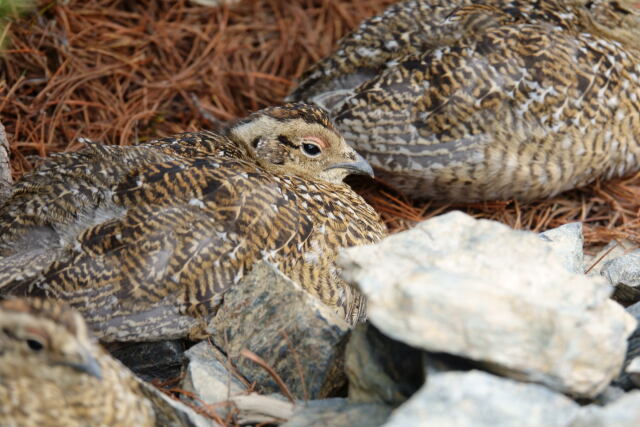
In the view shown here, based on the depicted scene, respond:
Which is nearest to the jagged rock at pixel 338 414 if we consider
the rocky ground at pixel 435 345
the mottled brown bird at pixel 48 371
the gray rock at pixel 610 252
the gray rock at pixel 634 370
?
the rocky ground at pixel 435 345

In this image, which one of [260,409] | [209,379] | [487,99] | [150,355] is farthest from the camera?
[487,99]

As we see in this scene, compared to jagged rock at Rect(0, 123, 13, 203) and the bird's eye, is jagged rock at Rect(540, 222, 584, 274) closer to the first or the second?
the bird's eye

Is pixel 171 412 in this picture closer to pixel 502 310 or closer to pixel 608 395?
pixel 502 310

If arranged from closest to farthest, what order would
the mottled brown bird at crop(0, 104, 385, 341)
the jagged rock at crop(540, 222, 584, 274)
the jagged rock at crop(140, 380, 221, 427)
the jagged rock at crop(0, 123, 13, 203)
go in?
the jagged rock at crop(140, 380, 221, 427)
the mottled brown bird at crop(0, 104, 385, 341)
the jagged rock at crop(540, 222, 584, 274)
the jagged rock at crop(0, 123, 13, 203)

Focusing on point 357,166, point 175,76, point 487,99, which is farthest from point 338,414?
point 175,76

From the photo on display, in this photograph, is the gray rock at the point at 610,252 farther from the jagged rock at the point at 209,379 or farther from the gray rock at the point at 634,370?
the jagged rock at the point at 209,379

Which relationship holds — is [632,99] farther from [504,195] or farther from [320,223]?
[320,223]

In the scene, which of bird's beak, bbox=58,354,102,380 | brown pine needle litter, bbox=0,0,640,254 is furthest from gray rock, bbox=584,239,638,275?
bird's beak, bbox=58,354,102,380
